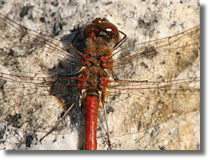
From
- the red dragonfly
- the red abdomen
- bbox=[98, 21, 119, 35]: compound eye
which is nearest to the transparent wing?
the red dragonfly

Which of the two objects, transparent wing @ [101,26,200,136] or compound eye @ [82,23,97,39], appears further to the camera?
compound eye @ [82,23,97,39]

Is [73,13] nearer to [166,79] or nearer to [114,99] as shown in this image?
[114,99]

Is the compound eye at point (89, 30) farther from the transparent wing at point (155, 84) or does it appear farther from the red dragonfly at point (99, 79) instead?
the transparent wing at point (155, 84)

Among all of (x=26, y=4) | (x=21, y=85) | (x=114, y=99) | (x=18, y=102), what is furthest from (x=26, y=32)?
(x=114, y=99)

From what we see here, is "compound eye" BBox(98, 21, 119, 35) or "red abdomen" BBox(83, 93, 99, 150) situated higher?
"compound eye" BBox(98, 21, 119, 35)

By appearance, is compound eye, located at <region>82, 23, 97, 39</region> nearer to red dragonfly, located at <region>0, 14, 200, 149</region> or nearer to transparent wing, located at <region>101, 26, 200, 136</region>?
red dragonfly, located at <region>0, 14, 200, 149</region>

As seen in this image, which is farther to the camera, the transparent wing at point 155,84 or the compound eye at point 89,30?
the compound eye at point 89,30

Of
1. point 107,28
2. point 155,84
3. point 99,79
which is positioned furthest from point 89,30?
point 155,84

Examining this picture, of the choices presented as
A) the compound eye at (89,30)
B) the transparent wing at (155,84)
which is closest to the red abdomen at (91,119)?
the transparent wing at (155,84)
